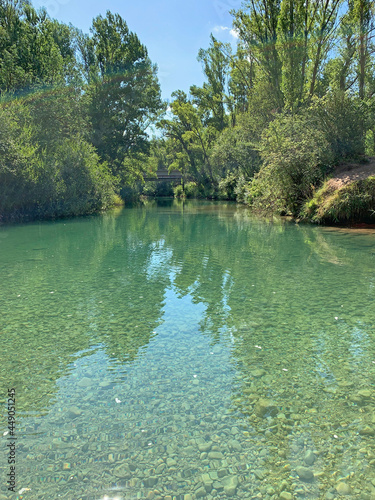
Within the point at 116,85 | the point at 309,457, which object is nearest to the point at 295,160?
the point at 309,457

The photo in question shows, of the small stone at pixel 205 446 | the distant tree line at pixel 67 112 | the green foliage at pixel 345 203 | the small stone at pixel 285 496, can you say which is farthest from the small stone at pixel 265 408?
the distant tree line at pixel 67 112

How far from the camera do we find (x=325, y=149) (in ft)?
62.7

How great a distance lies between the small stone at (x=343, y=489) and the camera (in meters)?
2.54

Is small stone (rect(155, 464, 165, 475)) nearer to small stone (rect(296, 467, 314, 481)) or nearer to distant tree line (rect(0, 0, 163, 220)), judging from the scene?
small stone (rect(296, 467, 314, 481))

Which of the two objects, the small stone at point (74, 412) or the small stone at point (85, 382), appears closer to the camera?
the small stone at point (74, 412)

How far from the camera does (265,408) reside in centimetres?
353

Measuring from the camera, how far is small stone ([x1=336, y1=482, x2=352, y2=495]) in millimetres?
2541

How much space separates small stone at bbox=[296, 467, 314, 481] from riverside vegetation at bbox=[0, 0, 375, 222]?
15420 mm

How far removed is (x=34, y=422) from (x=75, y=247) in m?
10.6

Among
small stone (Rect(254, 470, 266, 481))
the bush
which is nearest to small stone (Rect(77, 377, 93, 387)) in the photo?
small stone (Rect(254, 470, 266, 481))

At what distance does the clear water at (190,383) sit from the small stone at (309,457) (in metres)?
0.02

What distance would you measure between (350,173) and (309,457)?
17300mm

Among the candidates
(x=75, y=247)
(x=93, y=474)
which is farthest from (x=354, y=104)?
(x=93, y=474)

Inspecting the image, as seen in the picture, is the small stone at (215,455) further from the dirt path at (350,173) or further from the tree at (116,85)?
the tree at (116,85)
